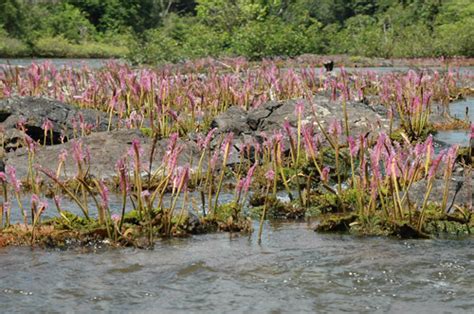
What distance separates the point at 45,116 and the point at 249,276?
8648mm

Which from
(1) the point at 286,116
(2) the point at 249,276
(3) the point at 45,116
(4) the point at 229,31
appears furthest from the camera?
(4) the point at 229,31

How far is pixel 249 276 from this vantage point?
6930mm

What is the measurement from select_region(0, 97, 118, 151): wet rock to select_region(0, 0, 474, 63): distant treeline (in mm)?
26229

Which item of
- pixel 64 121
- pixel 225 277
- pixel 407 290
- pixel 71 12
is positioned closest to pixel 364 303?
pixel 407 290

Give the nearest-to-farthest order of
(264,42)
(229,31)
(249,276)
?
1. (249,276)
2. (264,42)
3. (229,31)

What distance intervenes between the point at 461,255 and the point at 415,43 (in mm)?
55078

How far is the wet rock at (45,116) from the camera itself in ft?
46.3

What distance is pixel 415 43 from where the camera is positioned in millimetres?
60938

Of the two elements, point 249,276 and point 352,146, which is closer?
point 249,276

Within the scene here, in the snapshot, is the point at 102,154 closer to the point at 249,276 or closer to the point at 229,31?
the point at 249,276

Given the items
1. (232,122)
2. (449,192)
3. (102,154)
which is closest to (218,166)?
(102,154)

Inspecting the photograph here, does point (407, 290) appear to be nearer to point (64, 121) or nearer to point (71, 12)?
point (64, 121)

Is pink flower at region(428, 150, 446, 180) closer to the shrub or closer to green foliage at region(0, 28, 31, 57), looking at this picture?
the shrub

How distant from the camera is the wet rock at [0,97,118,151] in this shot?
14.1 metres
